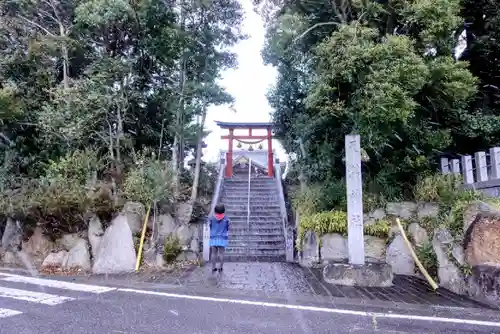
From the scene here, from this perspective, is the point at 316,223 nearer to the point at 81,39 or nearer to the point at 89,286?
the point at 89,286

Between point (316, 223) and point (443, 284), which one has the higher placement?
point (316, 223)

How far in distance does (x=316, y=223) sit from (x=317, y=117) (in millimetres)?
2309

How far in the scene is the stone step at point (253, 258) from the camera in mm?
8594

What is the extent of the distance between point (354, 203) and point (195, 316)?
3359 mm

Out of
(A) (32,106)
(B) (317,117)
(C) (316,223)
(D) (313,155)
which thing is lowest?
(C) (316,223)

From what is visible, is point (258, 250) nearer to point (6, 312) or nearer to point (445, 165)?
point (445, 165)

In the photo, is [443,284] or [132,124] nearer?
[443,284]

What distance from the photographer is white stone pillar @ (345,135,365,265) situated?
19.6 feet

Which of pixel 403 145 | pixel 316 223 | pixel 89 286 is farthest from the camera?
pixel 403 145

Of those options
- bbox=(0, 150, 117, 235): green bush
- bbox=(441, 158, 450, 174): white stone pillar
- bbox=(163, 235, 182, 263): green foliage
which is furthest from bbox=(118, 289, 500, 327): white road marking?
bbox=(441, 158, 450, 174): white stone pillar

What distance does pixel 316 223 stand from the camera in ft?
24.5

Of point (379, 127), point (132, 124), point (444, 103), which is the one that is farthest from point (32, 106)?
point (444, 103)

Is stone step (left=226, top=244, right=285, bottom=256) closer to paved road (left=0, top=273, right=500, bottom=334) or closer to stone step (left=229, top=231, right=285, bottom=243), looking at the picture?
stone step (left=229, top=231, right=285, bottom=243)

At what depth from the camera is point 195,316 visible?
401 cm
